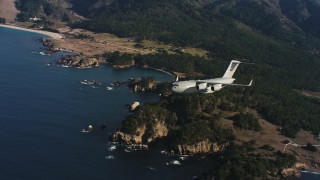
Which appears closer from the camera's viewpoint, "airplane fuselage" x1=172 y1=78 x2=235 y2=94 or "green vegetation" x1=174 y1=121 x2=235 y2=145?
"airplane fuselage" x1=172 y1=78 x2=235 y2=94

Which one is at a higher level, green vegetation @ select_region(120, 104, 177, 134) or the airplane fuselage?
the airplane fuselage

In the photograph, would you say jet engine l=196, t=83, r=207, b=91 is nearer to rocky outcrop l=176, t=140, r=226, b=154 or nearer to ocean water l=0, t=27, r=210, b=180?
ocean water l=0, t=27, r=210, b=180

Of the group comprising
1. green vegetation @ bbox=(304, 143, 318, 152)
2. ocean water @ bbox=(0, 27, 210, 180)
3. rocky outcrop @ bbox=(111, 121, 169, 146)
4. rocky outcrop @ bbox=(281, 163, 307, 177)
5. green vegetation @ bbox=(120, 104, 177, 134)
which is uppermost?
green vegetation @ bbox=(120, 104, 177, 134)

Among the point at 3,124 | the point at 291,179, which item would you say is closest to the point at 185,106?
the point at 291,179

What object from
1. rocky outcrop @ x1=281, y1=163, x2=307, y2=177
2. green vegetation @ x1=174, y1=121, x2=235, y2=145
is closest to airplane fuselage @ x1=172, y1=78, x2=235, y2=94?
green vegetation @ x1=174, y1=121, x2=235, y2=145

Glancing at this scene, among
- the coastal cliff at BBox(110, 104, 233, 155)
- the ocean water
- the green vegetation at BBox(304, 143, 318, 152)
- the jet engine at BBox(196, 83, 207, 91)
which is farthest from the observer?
the green vegetation at BBox(304, 143, 318, 152)

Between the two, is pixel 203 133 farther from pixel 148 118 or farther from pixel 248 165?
pixel 248 165

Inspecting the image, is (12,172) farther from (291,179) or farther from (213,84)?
(291,179)

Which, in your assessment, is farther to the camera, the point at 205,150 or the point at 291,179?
the point at 205,150

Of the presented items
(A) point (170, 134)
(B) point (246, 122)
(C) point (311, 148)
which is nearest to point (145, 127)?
(A) point (170, 134)
